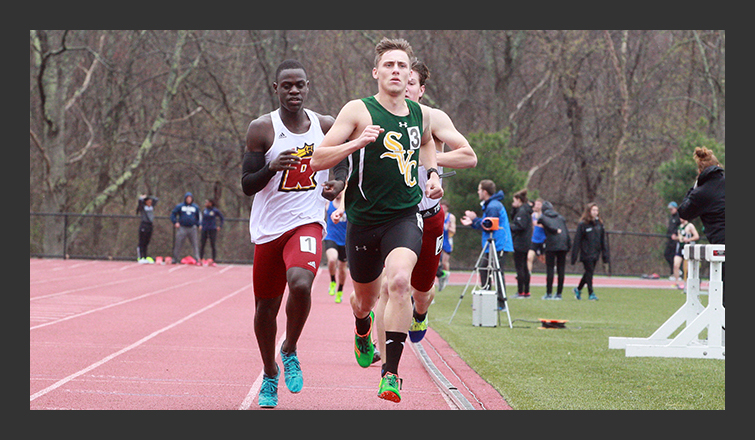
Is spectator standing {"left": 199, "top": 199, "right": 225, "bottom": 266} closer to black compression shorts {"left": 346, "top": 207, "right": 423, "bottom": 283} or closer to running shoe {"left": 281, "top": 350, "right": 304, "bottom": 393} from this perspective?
running shoe {"left": 281, "top": 350, "right": 304, "bottom": 393}

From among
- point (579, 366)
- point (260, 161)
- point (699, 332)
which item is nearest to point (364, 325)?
point (260, 161)

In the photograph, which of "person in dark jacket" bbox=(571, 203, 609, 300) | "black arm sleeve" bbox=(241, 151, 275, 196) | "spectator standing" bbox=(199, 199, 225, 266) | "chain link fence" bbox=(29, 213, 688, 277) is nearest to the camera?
"black arm sleeve" bbox=(241, 151, 275, 196)

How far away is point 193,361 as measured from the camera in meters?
8.80

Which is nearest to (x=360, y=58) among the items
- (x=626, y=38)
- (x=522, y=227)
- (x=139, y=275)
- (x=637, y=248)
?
(x=626, y=38)

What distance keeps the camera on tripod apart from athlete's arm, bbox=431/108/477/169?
7.04m

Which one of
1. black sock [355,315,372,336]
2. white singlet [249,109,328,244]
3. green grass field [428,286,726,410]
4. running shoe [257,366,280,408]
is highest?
white singlet [249,109,328,244]

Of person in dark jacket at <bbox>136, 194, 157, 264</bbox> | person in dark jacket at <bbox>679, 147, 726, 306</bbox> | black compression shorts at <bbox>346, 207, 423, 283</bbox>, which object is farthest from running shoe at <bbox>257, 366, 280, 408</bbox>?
person in dark jacket at <bbox>136, 194, 157, 264</bbox>

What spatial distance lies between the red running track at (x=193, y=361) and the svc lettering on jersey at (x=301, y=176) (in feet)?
5.41

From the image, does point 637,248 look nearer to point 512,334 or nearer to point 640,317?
point 640,317

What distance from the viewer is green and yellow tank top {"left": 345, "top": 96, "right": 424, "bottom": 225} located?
5.49 m

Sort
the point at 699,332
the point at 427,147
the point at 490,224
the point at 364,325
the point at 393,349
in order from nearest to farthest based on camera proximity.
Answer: the point at 393,349 < the point at 427,147 < the point at 364,325 < the point at 699,332 < the point at 490,224

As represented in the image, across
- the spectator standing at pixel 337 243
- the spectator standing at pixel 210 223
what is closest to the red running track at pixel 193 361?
the spectator standing at pixel 337 243

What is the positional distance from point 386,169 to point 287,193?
0.80 m

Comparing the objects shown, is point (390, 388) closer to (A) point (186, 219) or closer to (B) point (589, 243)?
(B) point (589, 243)
